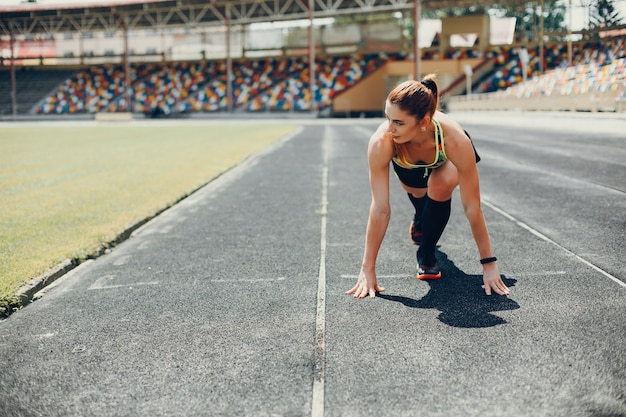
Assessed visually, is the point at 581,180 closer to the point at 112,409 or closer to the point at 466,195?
the point at 466,195

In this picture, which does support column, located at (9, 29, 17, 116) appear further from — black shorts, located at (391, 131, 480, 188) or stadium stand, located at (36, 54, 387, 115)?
black shorts, located at (391, 131, 480, 188)

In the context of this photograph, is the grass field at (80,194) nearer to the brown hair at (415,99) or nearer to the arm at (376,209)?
the arm at (376,209)

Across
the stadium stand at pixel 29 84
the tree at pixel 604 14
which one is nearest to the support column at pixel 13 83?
the stadium stand at pixel 29 84

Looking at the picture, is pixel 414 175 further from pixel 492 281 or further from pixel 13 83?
pixel 13 83

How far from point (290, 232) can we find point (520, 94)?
97.6 ft

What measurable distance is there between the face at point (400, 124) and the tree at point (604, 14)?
3349 centimetres

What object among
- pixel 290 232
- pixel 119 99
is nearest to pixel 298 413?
pixel 290 232

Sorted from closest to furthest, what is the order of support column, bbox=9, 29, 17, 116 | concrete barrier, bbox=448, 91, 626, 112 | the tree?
concrete barrier, bbox=448, 91, 626, 112 → the tree → support column, bbox=9, 29, 17, 116

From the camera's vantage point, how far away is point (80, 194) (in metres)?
10.3

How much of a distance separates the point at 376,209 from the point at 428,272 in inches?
33.9

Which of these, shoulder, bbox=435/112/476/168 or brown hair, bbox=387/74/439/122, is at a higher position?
brown hair, bbox=387/74/439/122

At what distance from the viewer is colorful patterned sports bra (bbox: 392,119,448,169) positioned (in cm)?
422

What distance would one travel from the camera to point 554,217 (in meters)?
7.46

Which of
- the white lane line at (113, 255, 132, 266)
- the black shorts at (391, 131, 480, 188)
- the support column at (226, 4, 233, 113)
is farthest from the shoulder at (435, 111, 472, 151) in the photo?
the support column at (226, 4, 233, 113)
